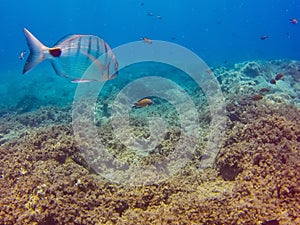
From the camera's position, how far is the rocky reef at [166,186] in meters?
3.08

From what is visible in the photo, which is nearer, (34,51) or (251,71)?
(34,51)

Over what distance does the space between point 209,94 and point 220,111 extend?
2.84m

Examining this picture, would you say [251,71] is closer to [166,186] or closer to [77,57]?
[166,186]

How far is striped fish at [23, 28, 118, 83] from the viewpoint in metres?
2.49

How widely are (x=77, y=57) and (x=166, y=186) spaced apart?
2.29 m

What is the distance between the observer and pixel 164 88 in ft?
39.0

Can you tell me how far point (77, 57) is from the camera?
2.57 metres

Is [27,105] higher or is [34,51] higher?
[34,51]

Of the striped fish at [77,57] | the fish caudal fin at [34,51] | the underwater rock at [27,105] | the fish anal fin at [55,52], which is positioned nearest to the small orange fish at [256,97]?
the striped fish at [77,57]

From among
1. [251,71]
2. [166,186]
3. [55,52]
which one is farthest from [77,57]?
[251,71]

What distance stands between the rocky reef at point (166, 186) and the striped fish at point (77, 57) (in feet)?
5.69

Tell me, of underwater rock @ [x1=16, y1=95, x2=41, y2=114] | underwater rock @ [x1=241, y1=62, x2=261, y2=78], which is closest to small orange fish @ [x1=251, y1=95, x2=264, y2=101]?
underwater rock @ [x1=241, y1=62, x2=261, y2=78]

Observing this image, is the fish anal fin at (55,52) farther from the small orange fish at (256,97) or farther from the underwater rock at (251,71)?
the underwater rock at (251,71)

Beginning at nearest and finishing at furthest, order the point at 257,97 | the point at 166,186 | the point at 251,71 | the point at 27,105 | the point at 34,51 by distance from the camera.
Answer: the point at 34,51
the point at 166,186
the point at 257,97
the point at 27,105
the point at 251,71
